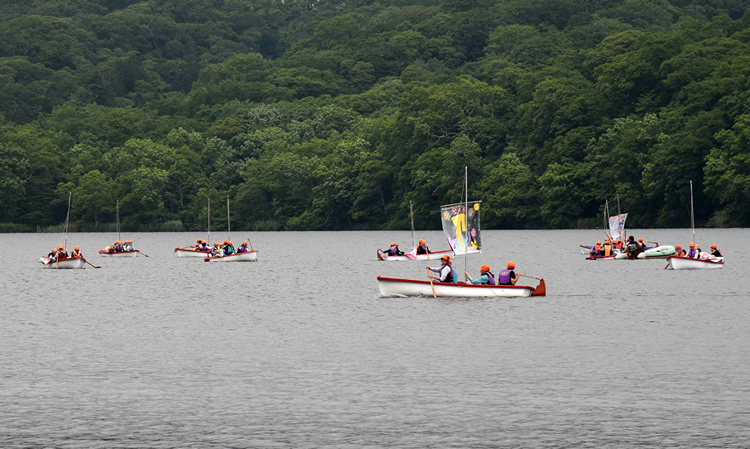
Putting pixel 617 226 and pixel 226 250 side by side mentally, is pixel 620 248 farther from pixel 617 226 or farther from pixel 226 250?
pixel 226 250

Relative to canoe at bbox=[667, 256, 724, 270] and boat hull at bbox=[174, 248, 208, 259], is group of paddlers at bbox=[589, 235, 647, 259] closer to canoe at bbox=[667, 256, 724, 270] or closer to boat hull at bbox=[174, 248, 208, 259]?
canoe at bbox=[667, 256, 724, 270]

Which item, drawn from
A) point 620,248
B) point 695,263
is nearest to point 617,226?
point 620,248

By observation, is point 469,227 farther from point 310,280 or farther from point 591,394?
point 591,394

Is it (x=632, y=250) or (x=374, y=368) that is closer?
(x=374, y=368)

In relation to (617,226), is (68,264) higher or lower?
lower

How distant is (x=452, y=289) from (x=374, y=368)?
72.8 feet

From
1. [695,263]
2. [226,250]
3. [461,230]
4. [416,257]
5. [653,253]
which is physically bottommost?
[695,263]

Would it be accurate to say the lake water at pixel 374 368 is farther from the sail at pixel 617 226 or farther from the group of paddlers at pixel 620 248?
the sail at pixel 617 226

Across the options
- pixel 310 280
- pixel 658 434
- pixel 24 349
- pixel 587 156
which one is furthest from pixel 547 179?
pixel 658 434

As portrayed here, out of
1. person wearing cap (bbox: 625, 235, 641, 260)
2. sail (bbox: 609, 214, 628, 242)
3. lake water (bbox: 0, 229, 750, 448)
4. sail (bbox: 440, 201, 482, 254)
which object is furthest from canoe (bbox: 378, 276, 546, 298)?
sail (bbox: 609, 214, 628, 242)

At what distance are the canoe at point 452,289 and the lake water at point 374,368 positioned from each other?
576mm

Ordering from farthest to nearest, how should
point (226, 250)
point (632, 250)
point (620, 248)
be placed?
point (226, 250) < point (620, 248) < point (632, 250)

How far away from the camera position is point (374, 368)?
121 ft

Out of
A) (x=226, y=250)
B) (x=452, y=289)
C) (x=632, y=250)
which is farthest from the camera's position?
(x=226, y=250)
